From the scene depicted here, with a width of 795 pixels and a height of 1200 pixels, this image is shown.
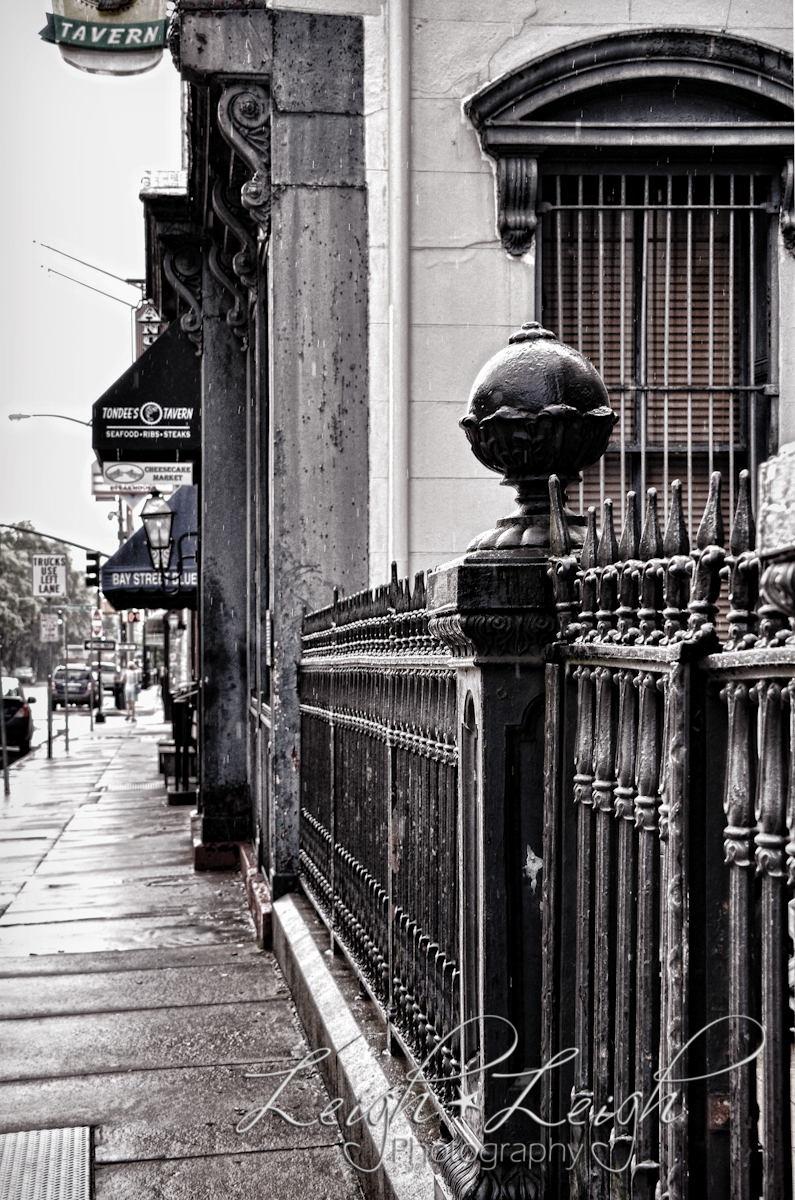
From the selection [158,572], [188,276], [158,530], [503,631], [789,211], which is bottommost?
[503,631]

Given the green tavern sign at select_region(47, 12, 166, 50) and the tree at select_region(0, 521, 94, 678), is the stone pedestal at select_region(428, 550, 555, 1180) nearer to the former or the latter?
the green tavern sign at select_region(47, 12, 166, 50)

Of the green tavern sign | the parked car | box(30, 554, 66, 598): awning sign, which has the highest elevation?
the green tavern sign

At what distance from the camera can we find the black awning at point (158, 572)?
1903 centimetres

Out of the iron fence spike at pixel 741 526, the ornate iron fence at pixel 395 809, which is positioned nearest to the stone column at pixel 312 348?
the ornate iron fence at pixel 395 809

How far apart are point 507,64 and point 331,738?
436cm

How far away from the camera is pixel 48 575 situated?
25500 millimetres

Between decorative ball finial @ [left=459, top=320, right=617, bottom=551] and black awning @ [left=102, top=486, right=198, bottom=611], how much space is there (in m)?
15.5

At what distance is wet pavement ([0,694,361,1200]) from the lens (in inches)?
177

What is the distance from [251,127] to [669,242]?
2.59 meters

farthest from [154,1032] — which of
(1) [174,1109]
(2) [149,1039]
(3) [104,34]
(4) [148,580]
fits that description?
(4) [148,580]

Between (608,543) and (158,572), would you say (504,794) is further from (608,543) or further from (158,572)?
(158,572)

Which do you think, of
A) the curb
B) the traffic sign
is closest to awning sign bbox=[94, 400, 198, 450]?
the curb

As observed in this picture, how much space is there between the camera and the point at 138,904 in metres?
9.90

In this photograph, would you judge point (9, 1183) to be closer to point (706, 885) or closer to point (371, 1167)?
point (371, 1167)
